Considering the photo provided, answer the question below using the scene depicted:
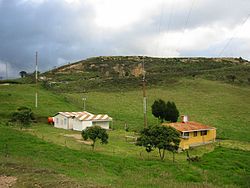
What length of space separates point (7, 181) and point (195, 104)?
55519 millimetres

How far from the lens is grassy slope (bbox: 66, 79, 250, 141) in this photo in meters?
55.6

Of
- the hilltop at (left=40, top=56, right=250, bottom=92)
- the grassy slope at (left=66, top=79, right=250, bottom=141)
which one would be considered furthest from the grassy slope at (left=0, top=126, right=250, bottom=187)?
the hilltop at (left=40, top=56, right=250, bottom=92)

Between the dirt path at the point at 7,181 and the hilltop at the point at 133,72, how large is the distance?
5846cm

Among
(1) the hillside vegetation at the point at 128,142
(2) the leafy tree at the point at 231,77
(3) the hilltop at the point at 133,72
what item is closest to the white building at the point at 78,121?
(1) the hillside vegetation at the point at 128,142

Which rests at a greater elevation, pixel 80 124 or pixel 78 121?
pixel 78 121

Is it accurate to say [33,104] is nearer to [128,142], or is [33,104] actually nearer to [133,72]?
[128,142]

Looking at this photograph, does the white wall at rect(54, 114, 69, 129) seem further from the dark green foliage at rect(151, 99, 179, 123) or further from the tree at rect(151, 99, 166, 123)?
the dark green foliage at rect(151, 99, 179, 123)

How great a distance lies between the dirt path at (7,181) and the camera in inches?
714

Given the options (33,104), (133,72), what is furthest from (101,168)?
(133,72)

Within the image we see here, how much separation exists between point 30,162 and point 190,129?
20627mm

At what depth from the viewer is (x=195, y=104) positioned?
70875 mm

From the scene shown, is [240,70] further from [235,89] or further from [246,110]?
[246,110]

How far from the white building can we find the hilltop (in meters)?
29.9

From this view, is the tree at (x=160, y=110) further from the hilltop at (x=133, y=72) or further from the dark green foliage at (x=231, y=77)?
the dark green foliage at (x=231, y=77)
